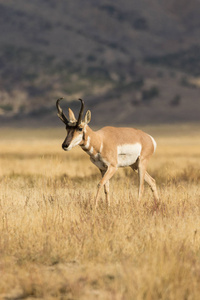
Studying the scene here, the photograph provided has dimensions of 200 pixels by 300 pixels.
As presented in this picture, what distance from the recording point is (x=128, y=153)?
11.1m

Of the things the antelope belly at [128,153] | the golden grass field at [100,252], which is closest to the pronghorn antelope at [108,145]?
the antelope belly at [128,153]

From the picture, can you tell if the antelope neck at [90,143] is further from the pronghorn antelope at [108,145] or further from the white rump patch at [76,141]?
the white rump patch at [76,141]

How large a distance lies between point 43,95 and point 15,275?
180516 mm

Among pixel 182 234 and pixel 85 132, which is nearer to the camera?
pixel 182 234

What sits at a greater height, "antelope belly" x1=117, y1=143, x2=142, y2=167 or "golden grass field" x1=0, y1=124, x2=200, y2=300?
"antelope belly" x1=117, y1=143, x2=142, y2=167

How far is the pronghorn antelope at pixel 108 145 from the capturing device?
383 inches

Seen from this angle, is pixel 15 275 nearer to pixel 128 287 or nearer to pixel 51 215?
pixel 128 287

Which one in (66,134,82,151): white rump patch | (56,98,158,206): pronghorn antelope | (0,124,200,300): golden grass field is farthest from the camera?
(56,98,158,206): pronghorn antelope

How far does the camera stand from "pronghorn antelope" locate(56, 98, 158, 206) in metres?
9.73

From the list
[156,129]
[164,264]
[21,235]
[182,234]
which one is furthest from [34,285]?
[156,129]

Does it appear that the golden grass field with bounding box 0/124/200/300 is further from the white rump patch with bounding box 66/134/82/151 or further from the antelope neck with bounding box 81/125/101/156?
the white rump patch with bounding box 66/134/82/151

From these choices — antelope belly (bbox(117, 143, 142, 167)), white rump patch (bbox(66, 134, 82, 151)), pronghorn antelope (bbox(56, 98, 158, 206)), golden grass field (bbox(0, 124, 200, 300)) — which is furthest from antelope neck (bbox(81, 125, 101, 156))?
golden grass field (bbox(0, 124, 200, 300))

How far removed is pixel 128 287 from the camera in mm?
5371

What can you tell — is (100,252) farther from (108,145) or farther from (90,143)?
(108,145)
